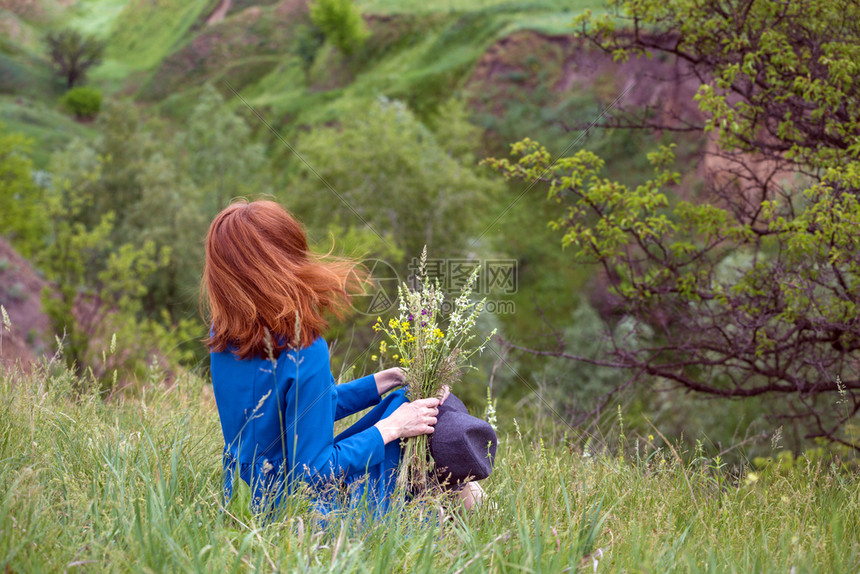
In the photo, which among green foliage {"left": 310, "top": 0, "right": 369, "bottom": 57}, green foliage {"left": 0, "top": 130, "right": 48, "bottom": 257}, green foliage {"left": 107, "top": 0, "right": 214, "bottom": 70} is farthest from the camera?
green foliage {"left": 107, "top": 0, "right": 214, "bottom": 70}

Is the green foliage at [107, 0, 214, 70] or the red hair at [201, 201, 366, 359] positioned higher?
the green foliage at [107, 0, 214, 70]

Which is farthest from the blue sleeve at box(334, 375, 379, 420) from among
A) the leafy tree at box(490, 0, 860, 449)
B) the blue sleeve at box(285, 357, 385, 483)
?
the leafy tree at box(490, 0, 860, 449)

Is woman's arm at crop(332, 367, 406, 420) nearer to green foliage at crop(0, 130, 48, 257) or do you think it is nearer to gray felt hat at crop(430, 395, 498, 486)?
gray felt hat at crop(430, 395, 498, 486)

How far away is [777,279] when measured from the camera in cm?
490

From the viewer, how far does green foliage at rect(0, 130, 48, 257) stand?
999 inches

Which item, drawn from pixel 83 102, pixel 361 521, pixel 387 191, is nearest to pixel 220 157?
pixel 387 191

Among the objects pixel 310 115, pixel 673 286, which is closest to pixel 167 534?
pixel 673 286

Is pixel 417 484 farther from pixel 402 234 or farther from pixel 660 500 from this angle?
pixel 402 234

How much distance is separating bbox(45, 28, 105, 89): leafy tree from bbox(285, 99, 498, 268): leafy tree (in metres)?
51.6

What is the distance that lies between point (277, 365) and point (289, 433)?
26 centimetres

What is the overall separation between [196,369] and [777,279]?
4.56 metres

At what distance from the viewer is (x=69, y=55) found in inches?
2498

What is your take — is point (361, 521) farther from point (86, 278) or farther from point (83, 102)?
point (83, 102)

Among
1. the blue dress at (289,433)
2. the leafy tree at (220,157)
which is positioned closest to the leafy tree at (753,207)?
the blue dress at (289,433)
